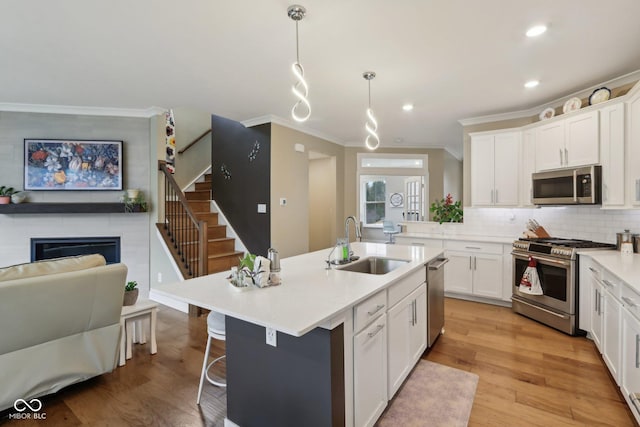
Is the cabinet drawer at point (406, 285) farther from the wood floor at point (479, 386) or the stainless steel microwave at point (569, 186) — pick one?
the stainless steel microwave at point (569, 186)

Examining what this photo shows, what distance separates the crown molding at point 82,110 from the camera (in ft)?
13.7

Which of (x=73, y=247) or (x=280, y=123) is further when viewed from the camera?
(x=280, y=123)

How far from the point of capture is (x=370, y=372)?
1808mm

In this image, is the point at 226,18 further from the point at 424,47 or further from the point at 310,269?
the point at 310,269

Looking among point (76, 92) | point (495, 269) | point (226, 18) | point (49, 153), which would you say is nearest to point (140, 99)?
point (76, 92)

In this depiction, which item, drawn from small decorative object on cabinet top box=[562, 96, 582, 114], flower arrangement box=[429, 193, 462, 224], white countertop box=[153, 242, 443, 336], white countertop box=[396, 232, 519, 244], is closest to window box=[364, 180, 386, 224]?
white countertop box=[396, 232, 519, 244]

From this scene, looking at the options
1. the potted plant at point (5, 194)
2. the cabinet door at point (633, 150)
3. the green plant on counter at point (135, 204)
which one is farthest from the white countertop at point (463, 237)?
the potted plant at point (5, 194)

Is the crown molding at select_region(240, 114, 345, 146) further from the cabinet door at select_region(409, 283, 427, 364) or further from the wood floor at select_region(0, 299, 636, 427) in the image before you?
the cabinet door at select_region(409, 283, 427, 364)

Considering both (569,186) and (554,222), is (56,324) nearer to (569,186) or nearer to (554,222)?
(569,186)

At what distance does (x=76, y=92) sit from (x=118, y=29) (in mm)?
1880

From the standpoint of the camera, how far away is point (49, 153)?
426 centimetres

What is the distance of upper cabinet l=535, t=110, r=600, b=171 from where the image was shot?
3.23m

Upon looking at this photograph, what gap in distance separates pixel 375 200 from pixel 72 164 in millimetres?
6803

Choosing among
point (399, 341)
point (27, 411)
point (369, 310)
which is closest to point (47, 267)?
point (27, 411)
